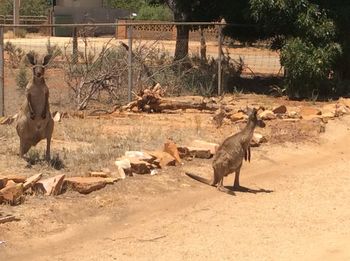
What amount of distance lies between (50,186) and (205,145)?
364 centimetres

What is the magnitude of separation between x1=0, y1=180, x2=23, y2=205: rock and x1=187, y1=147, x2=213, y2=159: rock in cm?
363

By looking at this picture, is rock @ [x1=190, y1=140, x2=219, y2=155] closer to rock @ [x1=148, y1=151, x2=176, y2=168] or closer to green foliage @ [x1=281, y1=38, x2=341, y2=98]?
rock @ [x1=148, y1=151, x2=176, y2=168]

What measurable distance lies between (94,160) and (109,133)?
8.69 feet

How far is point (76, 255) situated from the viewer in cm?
680

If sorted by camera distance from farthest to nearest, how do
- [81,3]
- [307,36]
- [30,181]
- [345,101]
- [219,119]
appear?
[81,3] < [307,36] < [345,101] < [219,119] < [30,181]

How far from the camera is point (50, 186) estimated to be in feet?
27.7

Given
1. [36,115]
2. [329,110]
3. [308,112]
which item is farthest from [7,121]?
[329,110]

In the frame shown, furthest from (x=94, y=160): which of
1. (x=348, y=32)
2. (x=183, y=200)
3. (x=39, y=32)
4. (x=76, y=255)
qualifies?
(x=39, y=32)

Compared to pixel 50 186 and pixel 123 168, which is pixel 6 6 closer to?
pixel 123 168

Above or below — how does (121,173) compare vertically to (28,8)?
below

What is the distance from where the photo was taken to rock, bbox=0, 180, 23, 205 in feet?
26.3

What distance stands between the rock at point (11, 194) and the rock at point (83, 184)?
0.73m

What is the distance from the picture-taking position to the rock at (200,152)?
11.1 meters

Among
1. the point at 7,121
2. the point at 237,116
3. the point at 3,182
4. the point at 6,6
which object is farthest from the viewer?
the point at 6,6
